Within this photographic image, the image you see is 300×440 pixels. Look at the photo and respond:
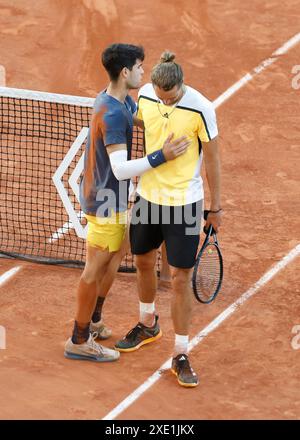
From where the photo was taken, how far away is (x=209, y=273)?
905 cm

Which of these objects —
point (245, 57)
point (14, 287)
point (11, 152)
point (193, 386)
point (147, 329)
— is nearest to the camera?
point (193, 386)

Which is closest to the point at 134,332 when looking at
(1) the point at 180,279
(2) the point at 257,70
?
(1) the point at 180,279

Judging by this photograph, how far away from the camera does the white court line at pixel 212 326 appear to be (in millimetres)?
8172

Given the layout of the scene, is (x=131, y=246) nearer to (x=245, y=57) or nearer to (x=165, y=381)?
(x=165, y=381)

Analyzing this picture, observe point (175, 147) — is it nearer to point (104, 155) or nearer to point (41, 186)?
point (104, 155)

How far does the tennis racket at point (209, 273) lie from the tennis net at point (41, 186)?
59.5 inches

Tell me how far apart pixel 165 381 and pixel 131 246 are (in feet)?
3.71

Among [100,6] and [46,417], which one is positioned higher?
[100,6]

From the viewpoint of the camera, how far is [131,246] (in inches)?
340

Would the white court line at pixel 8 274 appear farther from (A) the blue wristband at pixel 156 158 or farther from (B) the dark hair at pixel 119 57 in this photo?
(B) the dark hair at pixel 119 57

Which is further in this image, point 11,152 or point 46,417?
point 11,152

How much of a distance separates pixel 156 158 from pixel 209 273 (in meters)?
1.43

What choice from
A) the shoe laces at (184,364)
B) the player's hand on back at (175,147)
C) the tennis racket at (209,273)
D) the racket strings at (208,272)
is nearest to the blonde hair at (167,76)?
the player's hand on back at (175,147)
